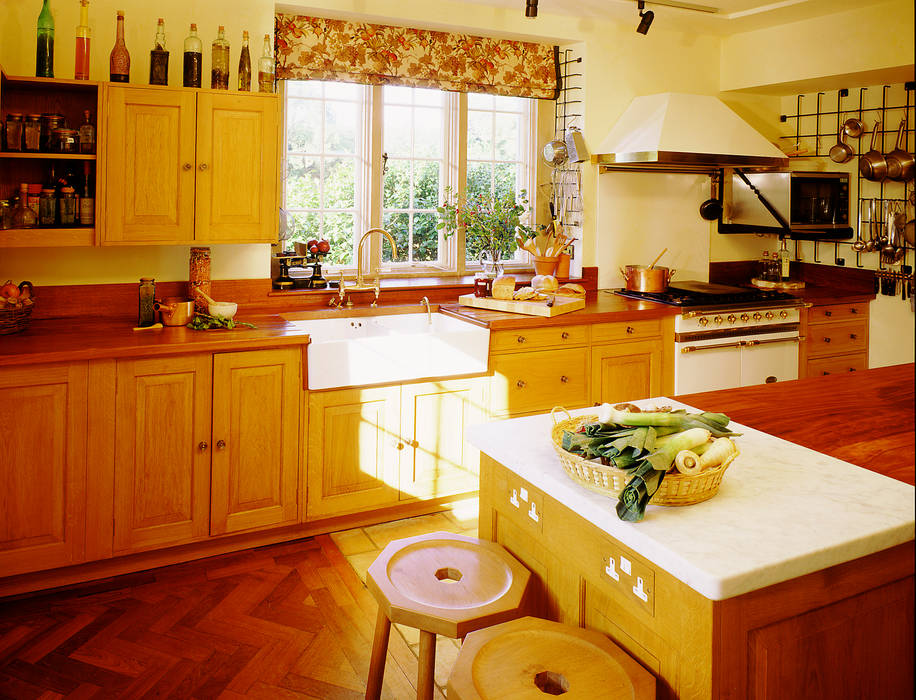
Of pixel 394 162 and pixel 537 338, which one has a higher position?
pixel 394 162

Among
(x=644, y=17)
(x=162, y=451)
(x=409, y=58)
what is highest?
(x=644, y=17)

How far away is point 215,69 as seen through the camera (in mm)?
3320

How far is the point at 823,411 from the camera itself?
7.57ft

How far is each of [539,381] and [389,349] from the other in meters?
0.87

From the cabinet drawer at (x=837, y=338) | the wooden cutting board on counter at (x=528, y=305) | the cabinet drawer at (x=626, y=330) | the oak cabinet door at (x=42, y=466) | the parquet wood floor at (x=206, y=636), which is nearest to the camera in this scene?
the parquet wood floor at (x=206, y=636)

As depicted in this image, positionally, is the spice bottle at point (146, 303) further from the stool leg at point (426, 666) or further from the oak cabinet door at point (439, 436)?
the stool leg at point (426, 666)

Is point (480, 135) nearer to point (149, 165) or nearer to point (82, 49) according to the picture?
point (149, 165)

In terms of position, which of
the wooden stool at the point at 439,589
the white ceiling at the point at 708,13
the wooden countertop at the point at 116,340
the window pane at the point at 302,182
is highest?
the white ceiling at the point at 708,13

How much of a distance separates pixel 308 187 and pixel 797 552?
134 inches

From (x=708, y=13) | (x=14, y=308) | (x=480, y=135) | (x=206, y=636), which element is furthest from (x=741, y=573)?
(x=708, y=13)

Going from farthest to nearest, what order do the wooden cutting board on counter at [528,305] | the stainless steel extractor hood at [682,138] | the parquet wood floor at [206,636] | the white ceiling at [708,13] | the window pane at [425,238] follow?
the window pane at [425,238] → the stainless steel extractor hood at [682,138] → the white ceiling at [708,13] → the wooden cutting board on counter at [528,305] → the parquet wood floor at [206,636]

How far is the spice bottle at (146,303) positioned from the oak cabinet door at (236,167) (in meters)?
0.30

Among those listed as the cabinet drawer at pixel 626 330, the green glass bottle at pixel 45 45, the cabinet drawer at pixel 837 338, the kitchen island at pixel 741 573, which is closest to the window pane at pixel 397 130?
the cabinet drawer at pixel 626 330

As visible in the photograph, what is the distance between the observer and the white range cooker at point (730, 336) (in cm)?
432
